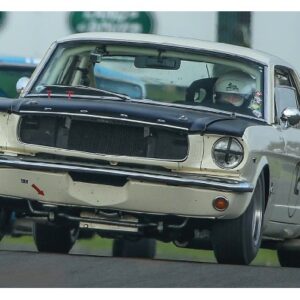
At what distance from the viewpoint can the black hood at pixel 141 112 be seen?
11.5 meters

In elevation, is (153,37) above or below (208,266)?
above

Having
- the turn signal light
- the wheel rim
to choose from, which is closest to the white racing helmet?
the wheel rim

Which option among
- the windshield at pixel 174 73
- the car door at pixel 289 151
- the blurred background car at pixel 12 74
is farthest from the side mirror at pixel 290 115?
the blurred background car at pixel 12 74

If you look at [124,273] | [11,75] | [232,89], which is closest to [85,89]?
[232,89]

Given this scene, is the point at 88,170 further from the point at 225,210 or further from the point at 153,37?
the point at 153,37

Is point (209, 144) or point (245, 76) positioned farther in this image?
point (245, 76)

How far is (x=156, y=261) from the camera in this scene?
11.6 m

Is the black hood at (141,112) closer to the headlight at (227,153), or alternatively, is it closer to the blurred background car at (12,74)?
the headlight at (227,153)

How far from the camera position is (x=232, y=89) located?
1267 cm

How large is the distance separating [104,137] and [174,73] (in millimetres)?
1397
